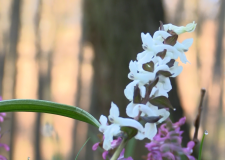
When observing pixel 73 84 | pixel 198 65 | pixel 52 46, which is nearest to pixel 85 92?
pixel 73 84

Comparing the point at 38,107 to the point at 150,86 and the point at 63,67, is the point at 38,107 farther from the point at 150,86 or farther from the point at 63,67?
the point at 63,67

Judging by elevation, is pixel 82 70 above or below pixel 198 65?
below

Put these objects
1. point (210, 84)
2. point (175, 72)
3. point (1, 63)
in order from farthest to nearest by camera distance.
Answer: point (210, 84), point (1, 63), point (175, 72)

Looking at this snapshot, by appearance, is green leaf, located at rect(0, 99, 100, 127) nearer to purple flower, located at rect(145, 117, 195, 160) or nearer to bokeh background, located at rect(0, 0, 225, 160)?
purple flower, located at rect(145, 117, 195, 160)

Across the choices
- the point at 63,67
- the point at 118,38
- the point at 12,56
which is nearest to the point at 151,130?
the point at 118,38

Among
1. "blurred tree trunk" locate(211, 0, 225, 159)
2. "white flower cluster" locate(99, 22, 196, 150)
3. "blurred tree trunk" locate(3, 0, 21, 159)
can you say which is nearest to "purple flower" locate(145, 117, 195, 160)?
"white flower cluster" locate(99, 22, 196, 150)

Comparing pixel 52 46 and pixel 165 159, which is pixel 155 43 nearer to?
pixel 165 159

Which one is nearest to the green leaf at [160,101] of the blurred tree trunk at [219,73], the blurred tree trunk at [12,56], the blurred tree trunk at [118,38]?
the blurred tree trunk at [118,38]
